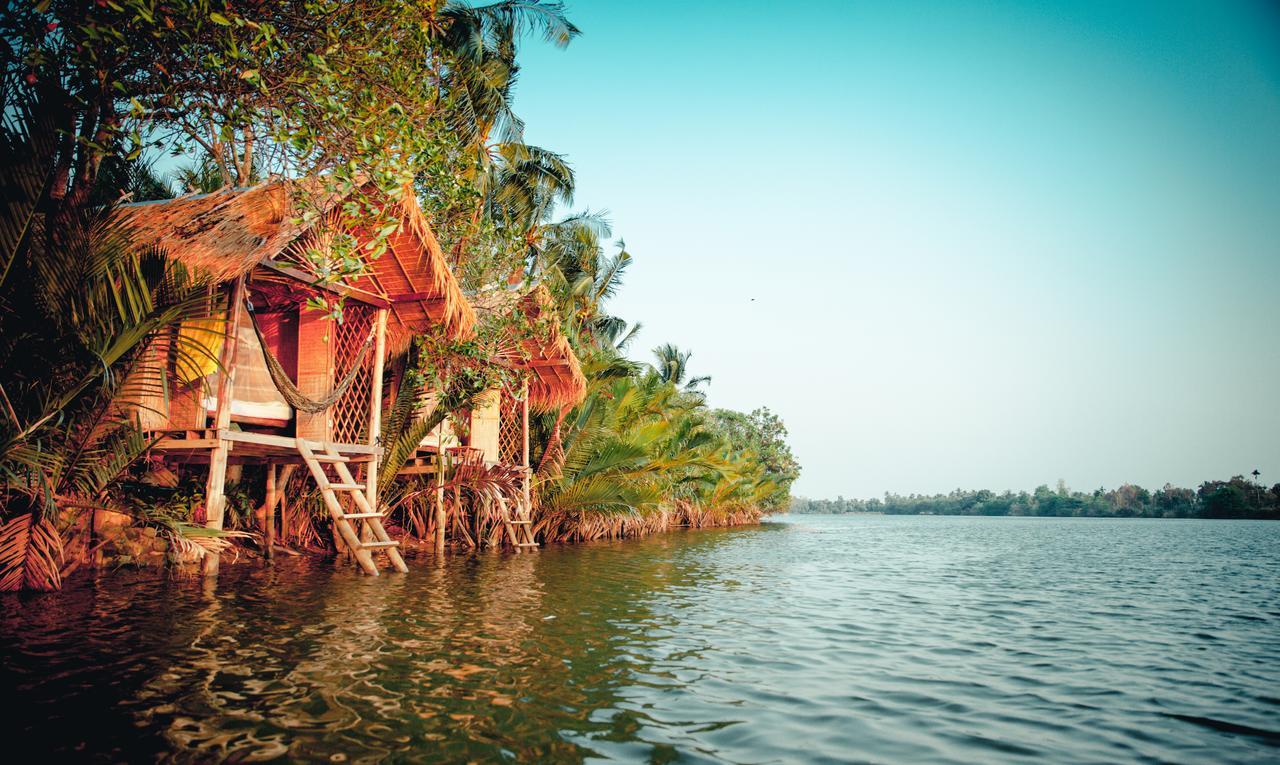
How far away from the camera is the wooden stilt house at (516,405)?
38.2 feet

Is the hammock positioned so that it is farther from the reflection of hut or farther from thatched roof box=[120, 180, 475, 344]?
thatched roof box=[120, 180, 475, 344]

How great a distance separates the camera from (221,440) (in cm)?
729

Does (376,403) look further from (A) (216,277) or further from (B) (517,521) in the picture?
(B) (517,521)

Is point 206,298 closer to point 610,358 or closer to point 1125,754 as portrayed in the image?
point 1125,754

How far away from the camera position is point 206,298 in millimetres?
5961

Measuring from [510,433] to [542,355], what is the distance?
2.01m

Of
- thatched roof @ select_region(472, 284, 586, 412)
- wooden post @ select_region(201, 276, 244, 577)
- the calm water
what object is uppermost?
thatched roof @ select_region(472, 284, 586, 412)

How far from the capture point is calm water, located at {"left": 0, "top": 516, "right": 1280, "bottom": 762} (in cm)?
287

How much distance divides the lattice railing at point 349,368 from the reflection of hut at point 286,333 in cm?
2

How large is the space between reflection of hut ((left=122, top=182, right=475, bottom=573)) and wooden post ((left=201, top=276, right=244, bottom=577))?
0.6 inches

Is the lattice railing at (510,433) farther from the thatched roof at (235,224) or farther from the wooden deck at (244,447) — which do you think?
the thatched roof at (235,224)

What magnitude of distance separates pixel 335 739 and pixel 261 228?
607cm

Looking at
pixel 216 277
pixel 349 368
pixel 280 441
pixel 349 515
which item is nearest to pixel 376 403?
pixel 349 368

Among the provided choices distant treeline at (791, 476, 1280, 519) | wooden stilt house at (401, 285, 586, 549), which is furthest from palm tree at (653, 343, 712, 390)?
distant treeline at (791, 476, 1280, 519)
